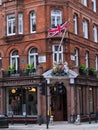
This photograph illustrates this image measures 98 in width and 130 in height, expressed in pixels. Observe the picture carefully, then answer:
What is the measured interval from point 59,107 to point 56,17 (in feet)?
32.5

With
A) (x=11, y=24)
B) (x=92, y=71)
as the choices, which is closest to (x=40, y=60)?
(x=11, y=24)

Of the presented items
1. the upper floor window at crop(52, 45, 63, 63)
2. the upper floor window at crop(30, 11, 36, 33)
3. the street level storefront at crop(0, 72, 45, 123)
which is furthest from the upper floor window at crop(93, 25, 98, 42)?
the street level storefront at crop(0, 72, 45, 123)

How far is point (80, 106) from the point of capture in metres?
44.6

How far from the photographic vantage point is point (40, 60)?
144ft

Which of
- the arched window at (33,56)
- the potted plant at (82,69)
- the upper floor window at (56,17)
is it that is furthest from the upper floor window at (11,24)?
the potted plant at (82,69)

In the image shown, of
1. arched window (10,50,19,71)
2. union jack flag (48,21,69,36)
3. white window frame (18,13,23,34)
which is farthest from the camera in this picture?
arched window (10,50,19,71)

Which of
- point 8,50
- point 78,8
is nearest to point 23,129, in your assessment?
point 8,50

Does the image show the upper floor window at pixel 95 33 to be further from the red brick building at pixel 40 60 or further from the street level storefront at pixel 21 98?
the street level storefront at pixel 21 98

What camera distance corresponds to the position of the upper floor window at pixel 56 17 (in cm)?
4459

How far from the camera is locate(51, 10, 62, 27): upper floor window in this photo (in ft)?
146

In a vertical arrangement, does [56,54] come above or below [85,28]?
below

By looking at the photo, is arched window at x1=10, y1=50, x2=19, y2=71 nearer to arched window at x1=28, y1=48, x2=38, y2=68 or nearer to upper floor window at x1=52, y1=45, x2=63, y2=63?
arched window at x1=28, y1=48, x2=38, y2=68

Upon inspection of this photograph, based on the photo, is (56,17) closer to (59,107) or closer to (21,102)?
(59,107)

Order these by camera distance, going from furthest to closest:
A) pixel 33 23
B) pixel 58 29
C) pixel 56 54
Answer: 1. pixel 33 23
2. pixel 56 54
3. pixel 58 29
